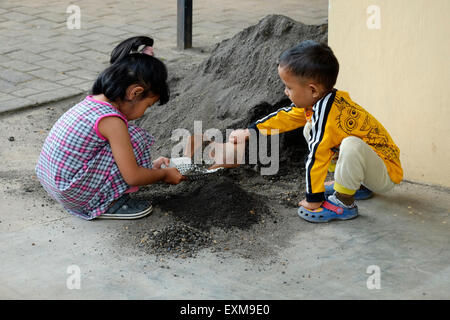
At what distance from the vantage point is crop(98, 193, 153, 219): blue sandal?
3.53 meters

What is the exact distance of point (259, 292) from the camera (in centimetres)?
289

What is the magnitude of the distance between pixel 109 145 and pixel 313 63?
1150mm

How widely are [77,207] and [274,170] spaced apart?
1.28 meters

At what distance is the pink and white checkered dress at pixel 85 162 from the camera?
3439 mm

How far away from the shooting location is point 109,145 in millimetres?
3482

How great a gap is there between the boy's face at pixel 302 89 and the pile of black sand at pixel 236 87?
2.60 feet

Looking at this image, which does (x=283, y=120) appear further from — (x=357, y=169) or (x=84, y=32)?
(x=84, y=32)

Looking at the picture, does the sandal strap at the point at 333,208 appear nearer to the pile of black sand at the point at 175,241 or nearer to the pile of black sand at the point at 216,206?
the pile of black sand at the point at 216,206

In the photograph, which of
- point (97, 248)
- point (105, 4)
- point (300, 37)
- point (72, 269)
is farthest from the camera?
point (105, 4)
